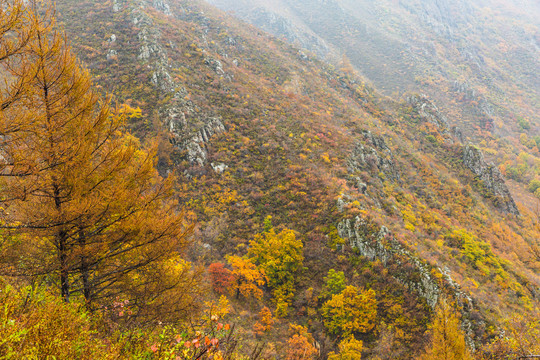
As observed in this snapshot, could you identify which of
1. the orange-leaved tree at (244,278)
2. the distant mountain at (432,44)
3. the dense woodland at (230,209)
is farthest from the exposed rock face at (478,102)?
the orange-leaved tree at (244,278)

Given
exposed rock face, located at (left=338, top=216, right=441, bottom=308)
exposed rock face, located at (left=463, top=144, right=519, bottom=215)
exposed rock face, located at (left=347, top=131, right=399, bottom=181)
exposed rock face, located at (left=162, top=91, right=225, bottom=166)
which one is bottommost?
exposed rock face, located at (left=162, top=91, right=225, bottom=166)

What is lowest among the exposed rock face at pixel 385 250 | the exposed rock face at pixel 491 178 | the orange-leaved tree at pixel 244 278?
A: the orange-leaved tree at pixel 244 278

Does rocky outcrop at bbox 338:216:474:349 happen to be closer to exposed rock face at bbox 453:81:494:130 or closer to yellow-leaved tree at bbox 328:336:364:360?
yellow-leaved tree at bbox 328:336:364:360

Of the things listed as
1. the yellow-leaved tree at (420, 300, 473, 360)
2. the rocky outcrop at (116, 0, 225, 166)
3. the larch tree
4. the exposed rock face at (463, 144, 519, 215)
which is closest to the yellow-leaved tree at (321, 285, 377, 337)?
the yellow-leaved tree at (420, 300, 473, 360)

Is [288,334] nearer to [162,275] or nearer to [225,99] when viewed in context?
[162,275]

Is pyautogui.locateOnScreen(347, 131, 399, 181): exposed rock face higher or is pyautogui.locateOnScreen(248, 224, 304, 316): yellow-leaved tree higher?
pyautogui.locateOnScreen(347, 131, 399, 181): exposed rock face

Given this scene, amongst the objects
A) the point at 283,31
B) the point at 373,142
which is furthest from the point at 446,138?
the point at 283,31

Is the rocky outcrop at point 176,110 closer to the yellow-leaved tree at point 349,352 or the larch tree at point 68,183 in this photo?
the larch tree at point 68,183
